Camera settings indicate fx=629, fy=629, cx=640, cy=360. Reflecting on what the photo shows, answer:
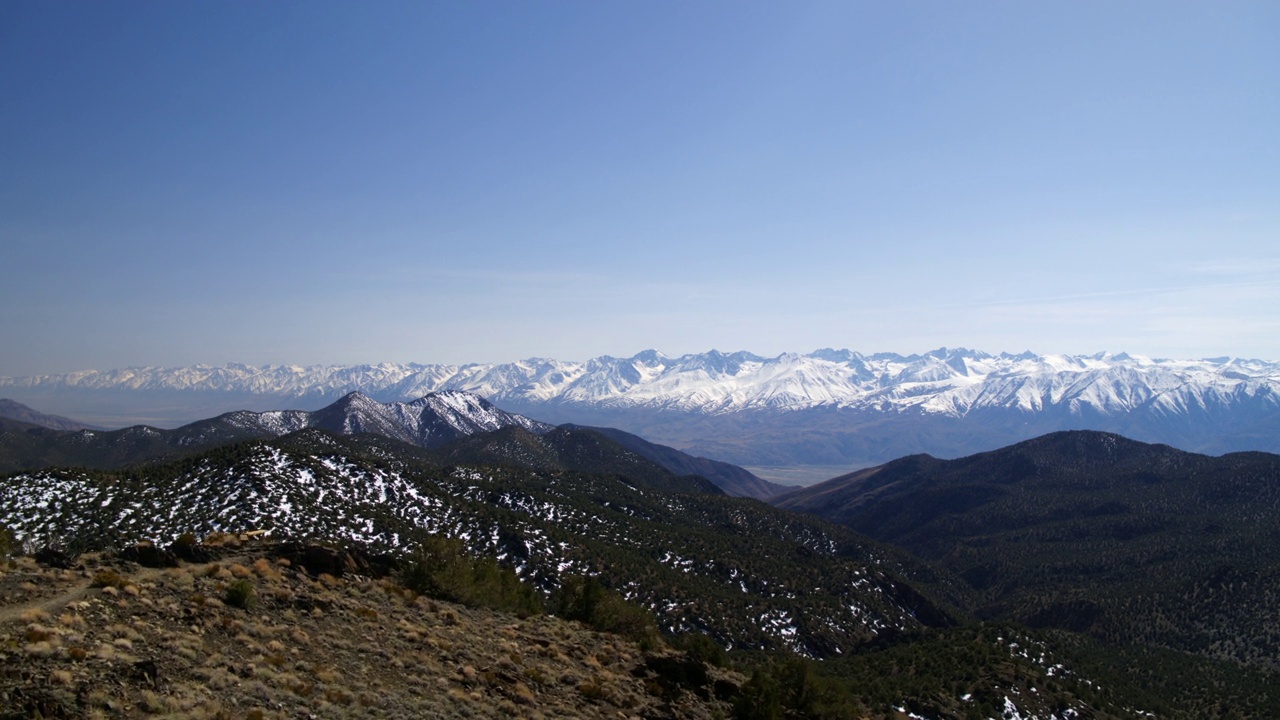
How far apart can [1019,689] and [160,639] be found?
2319 inches

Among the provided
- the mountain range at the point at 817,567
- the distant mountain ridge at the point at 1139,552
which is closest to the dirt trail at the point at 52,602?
the mountain range at the point at 817,567

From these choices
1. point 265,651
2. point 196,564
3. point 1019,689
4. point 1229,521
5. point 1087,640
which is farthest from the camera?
point 1229,521

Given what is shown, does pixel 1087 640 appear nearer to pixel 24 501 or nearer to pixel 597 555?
pixel 597 555

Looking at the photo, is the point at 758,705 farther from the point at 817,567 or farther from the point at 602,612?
the point at 817,567

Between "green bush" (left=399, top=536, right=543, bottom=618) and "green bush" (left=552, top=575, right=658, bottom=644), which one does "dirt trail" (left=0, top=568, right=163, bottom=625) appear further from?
"green bush" (left=552, top=575, right=658, bottom=644)

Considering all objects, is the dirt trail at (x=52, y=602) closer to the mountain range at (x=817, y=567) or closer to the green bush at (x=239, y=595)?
the mountain range at (x=817, y=567)

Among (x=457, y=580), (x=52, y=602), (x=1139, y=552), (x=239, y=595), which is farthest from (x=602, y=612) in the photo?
A: (x=1139, y=552)

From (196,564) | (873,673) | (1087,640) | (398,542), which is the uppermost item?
(196,564)

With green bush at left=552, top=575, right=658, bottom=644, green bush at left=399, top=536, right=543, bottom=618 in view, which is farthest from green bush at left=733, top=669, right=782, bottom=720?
green bush at left=399, top=536, right=543, bottom=618

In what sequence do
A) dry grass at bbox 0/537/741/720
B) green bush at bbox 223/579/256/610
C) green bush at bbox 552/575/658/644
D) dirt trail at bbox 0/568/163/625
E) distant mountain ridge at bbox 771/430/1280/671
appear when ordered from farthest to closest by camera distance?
distant mountain ridge at bbox 771/430/1280/671 < green bush at bbox 552/575/658/644 < green bush at bbox 223/579/256/610 < dirt trail at bbox 0/568/163/625 < dry grass at bbox 0/537/741/720

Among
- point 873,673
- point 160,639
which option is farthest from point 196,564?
point 873,673

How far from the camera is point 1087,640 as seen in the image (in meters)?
78.1

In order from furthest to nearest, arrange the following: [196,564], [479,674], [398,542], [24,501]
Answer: [398,542] → [24,501] → [196,564] → [479,674]

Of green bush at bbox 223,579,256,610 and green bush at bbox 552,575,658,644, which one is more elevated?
green bush at bbox 223,579,256,610
